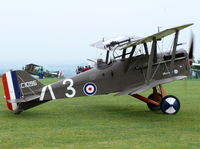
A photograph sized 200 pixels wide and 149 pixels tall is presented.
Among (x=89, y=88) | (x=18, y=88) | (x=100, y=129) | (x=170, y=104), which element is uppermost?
(x=18, y=88)

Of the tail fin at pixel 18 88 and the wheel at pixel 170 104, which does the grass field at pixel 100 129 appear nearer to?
the wheel at pixel 170 104

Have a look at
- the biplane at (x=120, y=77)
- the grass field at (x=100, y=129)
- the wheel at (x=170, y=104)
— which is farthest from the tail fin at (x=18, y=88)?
the wheel at (x=170, y=104)

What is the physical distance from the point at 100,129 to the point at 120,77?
130 inches

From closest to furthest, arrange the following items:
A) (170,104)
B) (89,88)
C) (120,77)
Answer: (170,104) → (89,88) → (120,77)

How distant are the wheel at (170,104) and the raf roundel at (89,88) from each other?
6.83ft

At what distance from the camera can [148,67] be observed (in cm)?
1051

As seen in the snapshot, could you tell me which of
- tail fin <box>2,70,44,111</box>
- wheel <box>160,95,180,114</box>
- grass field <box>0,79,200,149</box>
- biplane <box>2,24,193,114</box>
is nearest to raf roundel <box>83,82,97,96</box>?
biplane <box>2,24,193,114</box>

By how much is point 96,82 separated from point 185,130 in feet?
12.2

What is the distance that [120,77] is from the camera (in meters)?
11.3

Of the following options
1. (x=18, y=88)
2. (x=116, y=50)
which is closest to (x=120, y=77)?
(x=116, y=50)

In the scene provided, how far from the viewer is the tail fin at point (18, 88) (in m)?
10.5

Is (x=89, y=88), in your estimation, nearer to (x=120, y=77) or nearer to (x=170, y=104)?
(x=120, y=77)

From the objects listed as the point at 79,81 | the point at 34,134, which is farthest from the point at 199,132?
the point at 79,81

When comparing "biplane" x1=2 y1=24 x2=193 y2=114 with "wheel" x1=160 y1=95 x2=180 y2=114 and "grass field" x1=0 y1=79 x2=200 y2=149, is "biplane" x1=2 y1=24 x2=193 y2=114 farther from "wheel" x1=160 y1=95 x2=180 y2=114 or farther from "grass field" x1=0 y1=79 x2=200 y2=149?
"grass field" x1=0 y1=79 x2=200 y2=149
